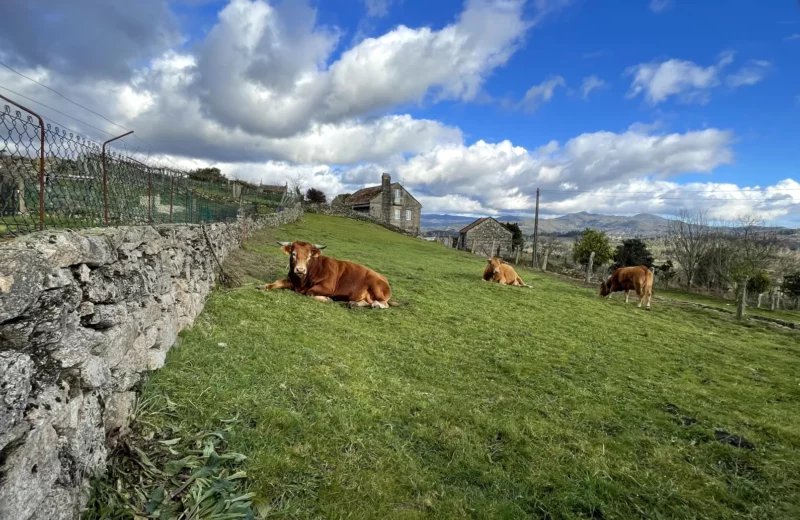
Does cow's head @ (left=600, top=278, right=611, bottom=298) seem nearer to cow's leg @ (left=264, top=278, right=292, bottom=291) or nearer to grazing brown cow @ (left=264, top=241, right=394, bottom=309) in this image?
grazing brown cow @ (left=264, top=241, right=394, bottom=309)

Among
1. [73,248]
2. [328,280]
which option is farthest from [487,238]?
[73,248]

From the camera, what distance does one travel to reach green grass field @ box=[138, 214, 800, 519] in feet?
11.1

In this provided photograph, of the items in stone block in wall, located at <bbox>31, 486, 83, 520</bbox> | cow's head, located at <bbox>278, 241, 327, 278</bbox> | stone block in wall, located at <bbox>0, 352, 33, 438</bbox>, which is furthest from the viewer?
cow's head, located at <bbox>278, 241, 327, 278</bbox>

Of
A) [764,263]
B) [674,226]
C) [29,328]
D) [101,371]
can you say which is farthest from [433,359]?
[674,226]

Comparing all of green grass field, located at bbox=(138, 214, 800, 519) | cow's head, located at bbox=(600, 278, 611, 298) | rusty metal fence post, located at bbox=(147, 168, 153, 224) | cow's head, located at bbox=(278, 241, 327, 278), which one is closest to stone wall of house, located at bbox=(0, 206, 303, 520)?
green grass field, located at bbox=(138, 214, 800, 519)

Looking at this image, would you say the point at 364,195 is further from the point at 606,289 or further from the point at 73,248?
the point at 73,248

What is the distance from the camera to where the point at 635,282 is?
14.2 meters

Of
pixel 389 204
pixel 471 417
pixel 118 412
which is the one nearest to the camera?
pixel 118 412

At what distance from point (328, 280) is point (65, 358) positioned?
677cm

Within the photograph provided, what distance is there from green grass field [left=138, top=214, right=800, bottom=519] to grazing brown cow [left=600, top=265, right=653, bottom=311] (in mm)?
5881

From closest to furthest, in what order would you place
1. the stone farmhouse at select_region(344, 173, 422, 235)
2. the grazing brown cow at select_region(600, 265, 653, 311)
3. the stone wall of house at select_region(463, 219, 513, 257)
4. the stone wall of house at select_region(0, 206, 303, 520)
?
the stone wall of house at select_region(0, 206, 303, 520)
the grazing brown cow at select_region(600, 265, 653, 311)
the stone wall of house at select_region(463, 219, 513, 257)
the stone farmhouse at select_region(344, 173, 422, 235)

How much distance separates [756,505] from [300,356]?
4.79 meters

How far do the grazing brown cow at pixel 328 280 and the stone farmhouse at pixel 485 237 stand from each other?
43.9 metres

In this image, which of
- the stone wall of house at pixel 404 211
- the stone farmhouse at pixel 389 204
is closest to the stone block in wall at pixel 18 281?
the stone farmhouse at pixel 389 204
